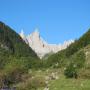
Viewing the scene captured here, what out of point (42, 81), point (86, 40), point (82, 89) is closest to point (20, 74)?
point (42, 81)

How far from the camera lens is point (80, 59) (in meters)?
118

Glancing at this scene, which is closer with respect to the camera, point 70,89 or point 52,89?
point 70,89

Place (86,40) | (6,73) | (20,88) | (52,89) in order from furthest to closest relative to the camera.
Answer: (86,40), (6,73), (20,88), (52,89)

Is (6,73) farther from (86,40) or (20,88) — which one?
(86,40)

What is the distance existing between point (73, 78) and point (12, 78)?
1373 centimetres

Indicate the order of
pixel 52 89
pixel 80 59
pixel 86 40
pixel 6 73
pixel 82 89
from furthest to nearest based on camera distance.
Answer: pixel 86 40 → pixel 80 59 → pixel 6 73 → pixel 52 89 → pixel 82 89

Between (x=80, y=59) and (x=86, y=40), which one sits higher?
(x=86, y=40)

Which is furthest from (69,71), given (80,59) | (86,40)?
(86,40)

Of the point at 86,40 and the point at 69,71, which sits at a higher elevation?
the point at 86,40

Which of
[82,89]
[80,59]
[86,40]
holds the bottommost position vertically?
[82,89]

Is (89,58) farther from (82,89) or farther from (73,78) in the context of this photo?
(82,89)

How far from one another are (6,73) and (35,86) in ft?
39.9

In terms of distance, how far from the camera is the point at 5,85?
81.2 meters

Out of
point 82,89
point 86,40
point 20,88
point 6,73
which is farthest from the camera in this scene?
point 86,40
